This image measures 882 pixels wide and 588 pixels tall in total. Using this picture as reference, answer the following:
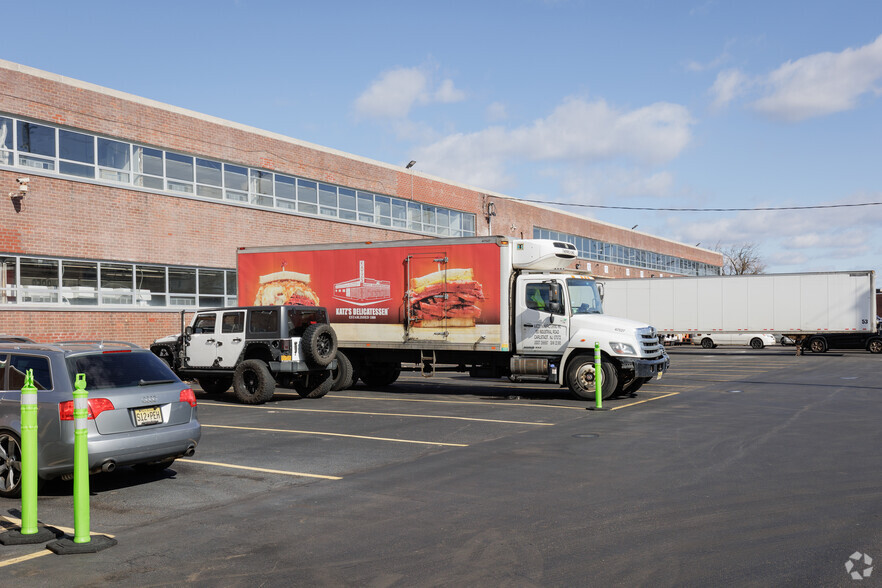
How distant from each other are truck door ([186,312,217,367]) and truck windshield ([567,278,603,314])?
7927 millimetres

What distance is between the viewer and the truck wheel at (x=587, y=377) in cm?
1636

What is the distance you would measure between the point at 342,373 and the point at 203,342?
11.4 feet

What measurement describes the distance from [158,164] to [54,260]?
15.9ft

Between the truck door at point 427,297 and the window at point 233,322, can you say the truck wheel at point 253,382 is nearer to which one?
the window at point 233,322

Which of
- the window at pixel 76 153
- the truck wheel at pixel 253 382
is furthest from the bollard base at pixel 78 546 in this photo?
the window at pixel 76 153

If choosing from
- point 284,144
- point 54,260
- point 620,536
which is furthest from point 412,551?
point 284,144

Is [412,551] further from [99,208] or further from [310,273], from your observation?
[99,208]

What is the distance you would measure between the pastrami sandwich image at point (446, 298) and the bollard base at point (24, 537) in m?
11.8

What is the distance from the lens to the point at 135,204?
24359mm

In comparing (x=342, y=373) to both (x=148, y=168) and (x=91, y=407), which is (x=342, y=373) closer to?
(x=148, y=168)

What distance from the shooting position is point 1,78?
68.5 ft

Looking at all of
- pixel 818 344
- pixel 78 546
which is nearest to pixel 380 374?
pixel 78 546

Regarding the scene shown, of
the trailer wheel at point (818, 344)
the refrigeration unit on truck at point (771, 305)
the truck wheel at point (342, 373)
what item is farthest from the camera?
the trailer wheel at point (818, 344)

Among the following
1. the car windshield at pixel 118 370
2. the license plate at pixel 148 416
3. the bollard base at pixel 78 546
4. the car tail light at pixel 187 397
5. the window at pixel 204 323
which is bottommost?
the bollard base at pixel 78 546
